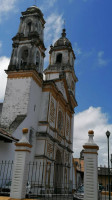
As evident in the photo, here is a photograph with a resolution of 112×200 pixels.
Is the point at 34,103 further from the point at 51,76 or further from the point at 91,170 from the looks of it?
the point at 91,170

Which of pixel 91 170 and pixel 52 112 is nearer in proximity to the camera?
pixel 91 170

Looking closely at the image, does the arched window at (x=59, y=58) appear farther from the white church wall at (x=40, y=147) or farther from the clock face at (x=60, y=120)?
the white church wall at (x=40, y=147)

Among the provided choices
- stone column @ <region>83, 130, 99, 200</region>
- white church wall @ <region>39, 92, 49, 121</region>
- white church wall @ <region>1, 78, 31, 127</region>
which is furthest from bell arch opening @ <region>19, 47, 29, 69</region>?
stone column @ <region>83, 130, 99, 200</region>

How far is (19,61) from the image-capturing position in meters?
20.8

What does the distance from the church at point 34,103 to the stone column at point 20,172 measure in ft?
16.7

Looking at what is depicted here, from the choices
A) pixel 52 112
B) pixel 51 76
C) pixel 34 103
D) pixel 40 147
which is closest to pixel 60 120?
pixel 52 112

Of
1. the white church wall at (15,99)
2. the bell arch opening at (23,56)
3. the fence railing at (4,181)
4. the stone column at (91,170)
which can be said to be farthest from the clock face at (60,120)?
the stone column at (91,170)

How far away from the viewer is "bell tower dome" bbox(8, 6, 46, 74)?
2019 centimetres

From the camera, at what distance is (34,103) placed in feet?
62.2

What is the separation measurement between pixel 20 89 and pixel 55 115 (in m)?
4.74

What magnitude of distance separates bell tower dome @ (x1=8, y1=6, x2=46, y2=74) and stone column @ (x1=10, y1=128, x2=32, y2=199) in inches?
446

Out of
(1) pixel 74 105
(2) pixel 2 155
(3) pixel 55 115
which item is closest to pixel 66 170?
(3) pixel 55 115

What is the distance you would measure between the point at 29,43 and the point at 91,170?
16360mm

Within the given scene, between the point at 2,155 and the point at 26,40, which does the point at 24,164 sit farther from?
the point at 26,40
